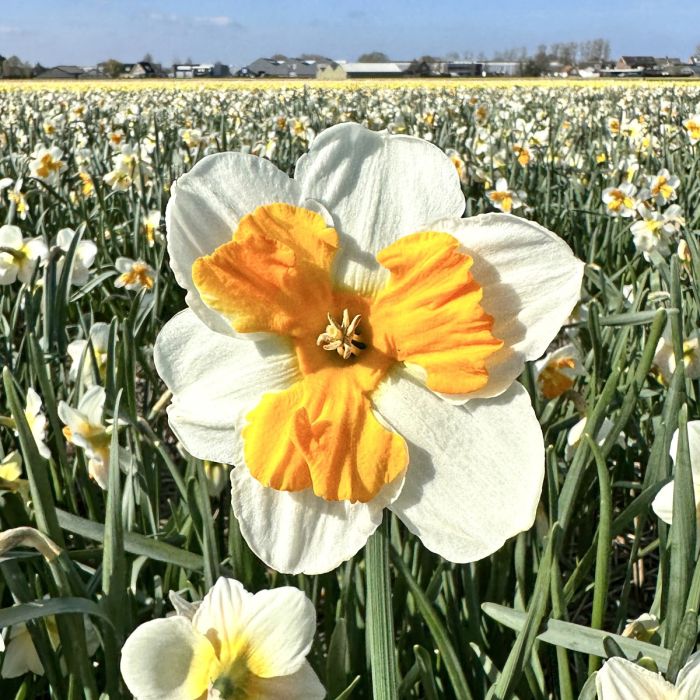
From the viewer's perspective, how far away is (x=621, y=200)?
4.20 m

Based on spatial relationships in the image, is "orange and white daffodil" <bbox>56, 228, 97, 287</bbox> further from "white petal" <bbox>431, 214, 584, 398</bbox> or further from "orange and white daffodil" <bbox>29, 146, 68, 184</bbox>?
"white petal" <bbox>431, 214, 584, 398</bbox>

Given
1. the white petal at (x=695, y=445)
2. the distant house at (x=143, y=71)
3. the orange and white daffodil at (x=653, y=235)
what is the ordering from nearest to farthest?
the white petal at (x=695, y=445)
the orange and white daffodil at (x=653, y=235)
the distant house at (x=143, y=71)

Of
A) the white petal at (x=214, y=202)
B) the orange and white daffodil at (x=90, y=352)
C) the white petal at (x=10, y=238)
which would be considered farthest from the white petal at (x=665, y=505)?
the white petal at (x=10, y=238)

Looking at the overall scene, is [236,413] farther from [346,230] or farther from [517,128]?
[517,128]

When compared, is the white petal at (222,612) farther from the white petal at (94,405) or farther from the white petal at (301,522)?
the white petal at (94,405)

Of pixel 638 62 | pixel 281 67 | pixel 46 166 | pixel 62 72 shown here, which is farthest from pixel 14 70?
pixel 46 166

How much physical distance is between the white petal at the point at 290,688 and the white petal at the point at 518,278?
30 cm

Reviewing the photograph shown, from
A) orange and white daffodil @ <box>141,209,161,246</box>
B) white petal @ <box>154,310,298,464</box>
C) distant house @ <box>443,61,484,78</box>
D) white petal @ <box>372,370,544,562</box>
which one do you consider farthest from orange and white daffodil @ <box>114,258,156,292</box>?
distant house @ <box>443,61,484,78</box>

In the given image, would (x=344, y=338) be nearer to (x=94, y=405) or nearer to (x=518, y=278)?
(x=518, y=278)

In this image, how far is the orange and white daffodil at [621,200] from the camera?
4016 millimetres

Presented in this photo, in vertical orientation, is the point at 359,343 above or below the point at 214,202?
below

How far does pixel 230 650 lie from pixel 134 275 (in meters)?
2.24

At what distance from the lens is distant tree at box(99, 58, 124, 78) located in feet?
175

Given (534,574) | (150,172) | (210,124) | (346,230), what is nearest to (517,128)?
(210,124)
